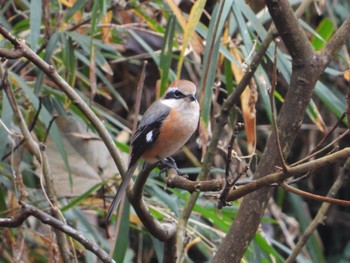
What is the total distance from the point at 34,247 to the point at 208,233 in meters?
0.86

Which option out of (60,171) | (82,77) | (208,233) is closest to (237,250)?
(208,233)

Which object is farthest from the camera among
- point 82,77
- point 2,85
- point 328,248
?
point 328,248

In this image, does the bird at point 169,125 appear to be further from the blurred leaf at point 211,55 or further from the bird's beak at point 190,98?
the blurred leaf at point 211,55

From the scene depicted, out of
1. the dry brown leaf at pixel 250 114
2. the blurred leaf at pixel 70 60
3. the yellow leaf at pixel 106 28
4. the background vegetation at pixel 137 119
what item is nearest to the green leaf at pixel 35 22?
the background vegetation at pixel 137 119

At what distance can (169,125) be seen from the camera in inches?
95.6

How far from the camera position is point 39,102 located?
2539 millimetres

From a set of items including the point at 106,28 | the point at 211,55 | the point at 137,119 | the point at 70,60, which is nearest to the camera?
the point at 211,55

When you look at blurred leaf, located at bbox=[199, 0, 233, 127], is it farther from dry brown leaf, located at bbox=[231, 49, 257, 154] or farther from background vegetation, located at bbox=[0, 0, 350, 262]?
dry brown leaf, located at bbox=[231, 49, 257, 154]

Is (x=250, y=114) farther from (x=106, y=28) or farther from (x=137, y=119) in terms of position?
(x=106, y=28)

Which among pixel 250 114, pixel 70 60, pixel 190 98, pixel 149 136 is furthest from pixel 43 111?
pixel 250 114

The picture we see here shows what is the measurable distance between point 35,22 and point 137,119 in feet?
1.65

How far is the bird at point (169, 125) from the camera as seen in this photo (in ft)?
7.82

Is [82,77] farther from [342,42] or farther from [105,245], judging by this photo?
[342,42]

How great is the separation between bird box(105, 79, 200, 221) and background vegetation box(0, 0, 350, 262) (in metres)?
0.06
